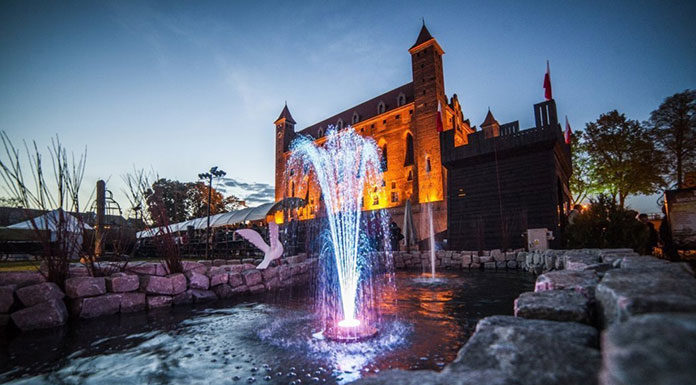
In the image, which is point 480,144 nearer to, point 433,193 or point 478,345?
point 478,345

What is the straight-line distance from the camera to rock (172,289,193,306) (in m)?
6.17

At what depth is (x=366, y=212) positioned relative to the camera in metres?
36.8

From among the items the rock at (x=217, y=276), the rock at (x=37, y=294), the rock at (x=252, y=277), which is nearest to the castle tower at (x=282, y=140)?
the rock at (x=252, y=277)

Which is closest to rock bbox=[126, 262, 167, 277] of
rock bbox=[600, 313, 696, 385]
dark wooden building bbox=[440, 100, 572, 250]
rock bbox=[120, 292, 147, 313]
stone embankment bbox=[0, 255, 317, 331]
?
stone embankment bbox=[0, 255, 317, 331]

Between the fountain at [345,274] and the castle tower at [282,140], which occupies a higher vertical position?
the castle tower at [282,140]

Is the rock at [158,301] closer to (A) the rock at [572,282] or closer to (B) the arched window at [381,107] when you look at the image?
(A) the rock at [572,282]

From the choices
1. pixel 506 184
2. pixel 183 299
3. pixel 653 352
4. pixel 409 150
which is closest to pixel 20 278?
pixel 183 299

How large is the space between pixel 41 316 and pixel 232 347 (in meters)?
3.39

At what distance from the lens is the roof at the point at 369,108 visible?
42.2 meters

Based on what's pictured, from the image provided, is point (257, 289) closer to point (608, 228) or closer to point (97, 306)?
point (97, 306)

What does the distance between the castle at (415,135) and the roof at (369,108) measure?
122 millimetres

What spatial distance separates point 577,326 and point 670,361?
2.91 feet

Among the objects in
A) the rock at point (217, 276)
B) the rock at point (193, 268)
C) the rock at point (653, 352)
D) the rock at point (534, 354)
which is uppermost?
the rock at point (653, 352)

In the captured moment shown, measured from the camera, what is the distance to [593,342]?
1.29 metres
